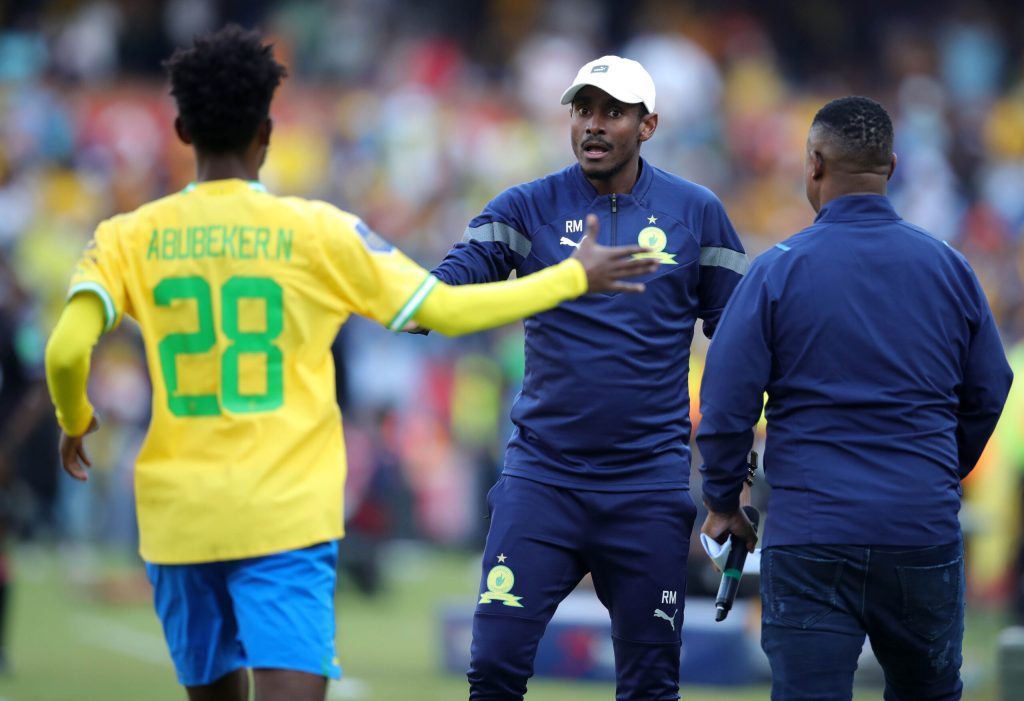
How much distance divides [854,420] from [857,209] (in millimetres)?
701

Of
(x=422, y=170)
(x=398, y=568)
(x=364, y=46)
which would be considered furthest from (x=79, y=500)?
(x=364, y=46)

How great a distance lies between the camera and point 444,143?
21.5m

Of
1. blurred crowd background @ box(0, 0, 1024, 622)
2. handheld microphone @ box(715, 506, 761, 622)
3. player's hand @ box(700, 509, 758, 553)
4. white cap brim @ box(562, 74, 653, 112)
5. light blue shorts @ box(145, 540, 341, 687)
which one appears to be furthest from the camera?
blurred crowd background @ box(0, 0, 1024, 622)

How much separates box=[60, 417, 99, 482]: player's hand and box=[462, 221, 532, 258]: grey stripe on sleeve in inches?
63.3

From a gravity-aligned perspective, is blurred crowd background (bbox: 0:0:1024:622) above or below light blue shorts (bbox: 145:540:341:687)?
above

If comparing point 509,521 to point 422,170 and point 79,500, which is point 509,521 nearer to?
point 79,500

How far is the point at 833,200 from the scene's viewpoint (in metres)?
5.55

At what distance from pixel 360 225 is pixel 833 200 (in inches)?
61.7

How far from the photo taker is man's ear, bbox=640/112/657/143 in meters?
6.37

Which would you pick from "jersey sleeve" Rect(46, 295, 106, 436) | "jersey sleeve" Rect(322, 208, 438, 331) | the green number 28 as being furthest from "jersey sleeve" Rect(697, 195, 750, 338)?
"jersey sleeve" Rect(46, 295, 106, 436)

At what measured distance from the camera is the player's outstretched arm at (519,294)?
16.8 feet

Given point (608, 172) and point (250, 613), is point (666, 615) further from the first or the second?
point (250, 613)

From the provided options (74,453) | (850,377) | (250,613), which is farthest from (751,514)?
(74,453)

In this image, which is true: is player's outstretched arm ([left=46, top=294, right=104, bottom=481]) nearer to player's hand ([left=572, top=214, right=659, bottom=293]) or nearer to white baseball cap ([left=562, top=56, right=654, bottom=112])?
player's hand ([left=572, top=214, right=659, bottom=293])
